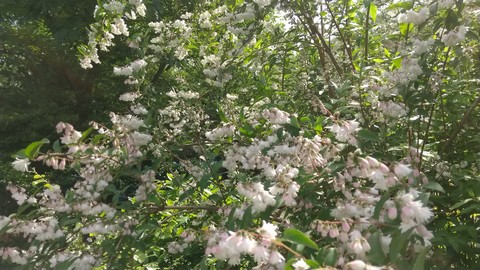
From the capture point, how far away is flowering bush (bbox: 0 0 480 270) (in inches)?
51.2

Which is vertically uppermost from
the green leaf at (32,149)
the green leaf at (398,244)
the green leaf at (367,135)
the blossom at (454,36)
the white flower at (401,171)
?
the blossom at (454,36)

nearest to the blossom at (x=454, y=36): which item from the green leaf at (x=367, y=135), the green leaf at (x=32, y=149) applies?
the green leaf at (x=367, y=135)

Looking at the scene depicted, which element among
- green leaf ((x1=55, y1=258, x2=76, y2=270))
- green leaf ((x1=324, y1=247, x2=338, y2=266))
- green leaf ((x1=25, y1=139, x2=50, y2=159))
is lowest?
green leaf ((x1=55, y1=258, x2=76, y2=270))

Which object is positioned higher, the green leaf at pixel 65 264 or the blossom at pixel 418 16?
the blossom at pixel 418 16

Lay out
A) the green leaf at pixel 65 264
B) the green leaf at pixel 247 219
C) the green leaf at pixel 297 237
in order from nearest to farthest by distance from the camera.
Answer: the green leaf at pixel 297 237 < the green leaf at pixel 247 219 < the green leaf at pixel 65 264

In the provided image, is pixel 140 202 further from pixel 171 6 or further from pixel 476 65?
pixel 171 6

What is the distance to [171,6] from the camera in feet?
27.8

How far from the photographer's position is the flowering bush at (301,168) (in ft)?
4.26

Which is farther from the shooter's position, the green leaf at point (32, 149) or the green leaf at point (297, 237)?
the green leaf at point (32, 149)

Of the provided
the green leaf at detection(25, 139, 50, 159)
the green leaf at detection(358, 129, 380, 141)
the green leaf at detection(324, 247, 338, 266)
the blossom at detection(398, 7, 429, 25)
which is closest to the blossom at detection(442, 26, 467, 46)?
the blossom at detection(398, 7, 429, 25)

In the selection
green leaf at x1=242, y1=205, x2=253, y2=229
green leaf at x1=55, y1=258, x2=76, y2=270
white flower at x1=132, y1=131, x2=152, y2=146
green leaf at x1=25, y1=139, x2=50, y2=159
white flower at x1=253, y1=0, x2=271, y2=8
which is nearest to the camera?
green leaf at x1=242, y1=205, x2=253, y2=229

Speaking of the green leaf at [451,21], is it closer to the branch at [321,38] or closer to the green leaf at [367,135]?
the green leaf at [367,135]

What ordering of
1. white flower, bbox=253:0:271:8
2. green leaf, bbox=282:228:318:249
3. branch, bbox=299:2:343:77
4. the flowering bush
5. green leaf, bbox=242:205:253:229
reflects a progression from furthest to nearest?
branch, bbox=299:2:343:77
white flower, bbox=253:0:271:8
green leaf, bbox=242:205:253:229
the flowering bush
green leaf, bbox=282:228:318:249

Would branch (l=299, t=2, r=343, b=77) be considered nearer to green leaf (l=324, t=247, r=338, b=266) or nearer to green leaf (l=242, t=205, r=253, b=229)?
green leaf (l=242, t=205, r=253, b=229)
